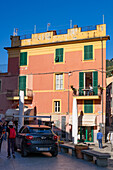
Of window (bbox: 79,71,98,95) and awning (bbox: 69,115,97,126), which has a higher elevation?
window (bbox: 79,71,98,95)

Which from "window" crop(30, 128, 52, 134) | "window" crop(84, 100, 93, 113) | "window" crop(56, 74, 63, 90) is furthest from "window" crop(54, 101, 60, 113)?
"window" crop(30, 128, 52, 134)

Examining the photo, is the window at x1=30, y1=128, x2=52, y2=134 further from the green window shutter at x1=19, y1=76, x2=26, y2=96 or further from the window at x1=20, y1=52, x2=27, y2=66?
the window at x1=20, y1=52, x2=27, y2=66

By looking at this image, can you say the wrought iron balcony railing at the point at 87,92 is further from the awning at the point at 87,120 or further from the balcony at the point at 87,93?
the awning at the point at 87,120

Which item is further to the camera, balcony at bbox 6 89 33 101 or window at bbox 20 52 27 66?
window at bbox 20 52 27 66

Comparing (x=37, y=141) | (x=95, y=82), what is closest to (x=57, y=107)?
(x=95, y=82)

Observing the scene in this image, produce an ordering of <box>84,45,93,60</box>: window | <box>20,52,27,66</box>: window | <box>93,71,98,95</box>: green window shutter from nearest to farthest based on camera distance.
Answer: <box>93,71,98,95</box>: green window shutter, <box>84,45,93,60</box>: window, <box>20,52,27,66</box>: window

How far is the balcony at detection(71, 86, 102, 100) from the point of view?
28984mm

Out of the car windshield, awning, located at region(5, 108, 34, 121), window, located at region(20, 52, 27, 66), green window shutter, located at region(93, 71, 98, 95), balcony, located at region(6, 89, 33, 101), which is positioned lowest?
the car windshield

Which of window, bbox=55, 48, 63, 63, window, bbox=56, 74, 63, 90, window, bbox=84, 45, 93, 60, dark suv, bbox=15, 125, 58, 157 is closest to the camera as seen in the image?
dark suv, bbox=15, 125, 58, 157

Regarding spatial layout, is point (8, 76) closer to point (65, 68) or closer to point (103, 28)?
point (65, 68)

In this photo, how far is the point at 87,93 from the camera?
97.0ft

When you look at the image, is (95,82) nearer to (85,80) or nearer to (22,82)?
(85,80)

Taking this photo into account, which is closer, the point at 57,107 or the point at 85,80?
the point at 57,107

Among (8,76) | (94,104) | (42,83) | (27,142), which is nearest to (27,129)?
(27,142)
